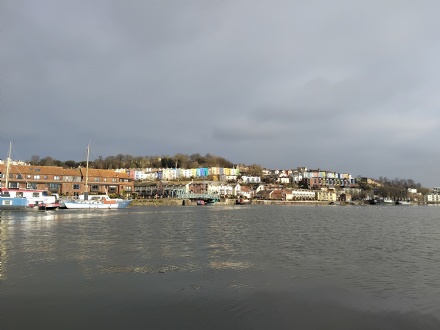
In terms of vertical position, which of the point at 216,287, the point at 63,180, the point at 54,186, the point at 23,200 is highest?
the point at 63,180

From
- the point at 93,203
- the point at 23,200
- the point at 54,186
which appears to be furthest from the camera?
the point at 54,186

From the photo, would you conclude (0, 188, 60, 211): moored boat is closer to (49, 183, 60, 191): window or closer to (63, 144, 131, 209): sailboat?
(63, 144, 131, 209): sailboat

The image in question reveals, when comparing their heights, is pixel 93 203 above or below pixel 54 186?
below

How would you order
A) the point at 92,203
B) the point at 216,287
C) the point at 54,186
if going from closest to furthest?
the point at 216,287
the point at 92,203
the point at 54,186

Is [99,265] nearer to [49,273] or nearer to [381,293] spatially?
[49,273]

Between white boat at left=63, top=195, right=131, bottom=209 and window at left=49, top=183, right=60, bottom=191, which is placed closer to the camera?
white boat at left=63, top=195, right=131, bottom=209

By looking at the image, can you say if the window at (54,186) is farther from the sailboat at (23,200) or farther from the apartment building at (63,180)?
the sailboat at (23,200)

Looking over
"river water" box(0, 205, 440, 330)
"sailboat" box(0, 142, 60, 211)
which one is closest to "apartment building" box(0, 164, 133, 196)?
"sailboat" box(0, 142, 60, 211)

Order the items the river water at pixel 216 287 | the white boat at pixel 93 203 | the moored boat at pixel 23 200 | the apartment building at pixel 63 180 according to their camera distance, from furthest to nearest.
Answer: the apartment building at pixel 63 180 < the white boat at pixel 93 203 < the moored boat at pixel 23 200 < the river water at pixel 216 287

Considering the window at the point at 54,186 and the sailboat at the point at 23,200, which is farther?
the window at the point at 54,186

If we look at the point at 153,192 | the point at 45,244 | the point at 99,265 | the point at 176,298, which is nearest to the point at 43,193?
the point at 45,244

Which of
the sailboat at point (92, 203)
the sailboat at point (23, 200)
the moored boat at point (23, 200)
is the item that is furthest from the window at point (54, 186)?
the moored boat at point (23, 200)

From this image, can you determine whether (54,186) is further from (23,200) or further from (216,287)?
(216,287)

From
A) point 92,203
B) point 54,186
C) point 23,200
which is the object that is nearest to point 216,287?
point 23,200
